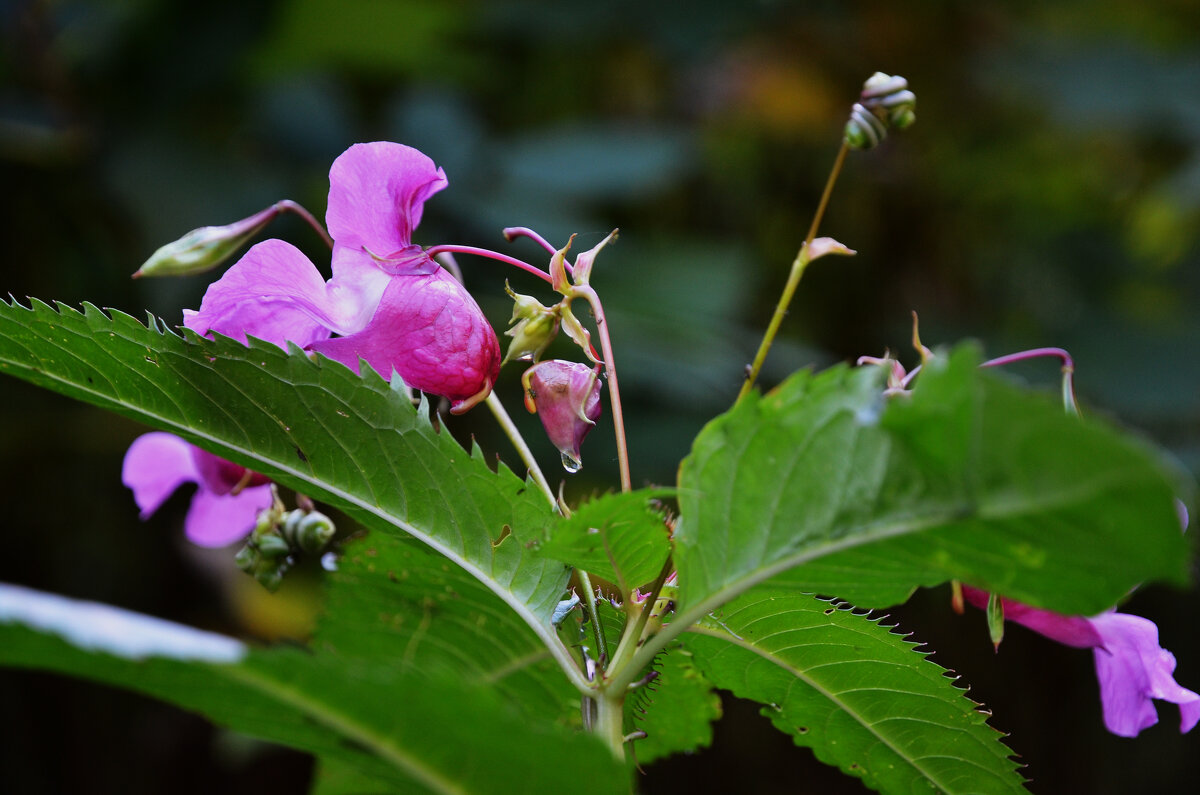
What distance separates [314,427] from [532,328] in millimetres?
104

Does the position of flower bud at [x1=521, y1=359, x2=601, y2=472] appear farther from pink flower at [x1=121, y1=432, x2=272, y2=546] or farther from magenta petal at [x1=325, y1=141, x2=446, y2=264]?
pink flower at [x1=121, y1=432, x2=272, y2=546]

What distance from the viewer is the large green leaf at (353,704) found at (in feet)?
1.02

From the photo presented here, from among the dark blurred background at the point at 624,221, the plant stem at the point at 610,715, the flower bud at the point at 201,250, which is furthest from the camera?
the dark blurred background at the point at 624,221

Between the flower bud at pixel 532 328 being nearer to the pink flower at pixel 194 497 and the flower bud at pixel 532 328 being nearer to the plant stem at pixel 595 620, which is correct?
the plant stem at pixel 595 620

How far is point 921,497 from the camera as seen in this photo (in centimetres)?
35

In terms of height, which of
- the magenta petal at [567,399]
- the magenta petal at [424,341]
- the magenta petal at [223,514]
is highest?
the magenta petal at [424,341]

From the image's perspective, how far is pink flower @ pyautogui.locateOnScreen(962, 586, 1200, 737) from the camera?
1.51ft

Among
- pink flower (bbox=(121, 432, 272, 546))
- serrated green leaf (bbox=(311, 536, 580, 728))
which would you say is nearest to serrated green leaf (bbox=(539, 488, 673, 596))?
serrated green leaf (bbox=(311, 536, 580, 728))

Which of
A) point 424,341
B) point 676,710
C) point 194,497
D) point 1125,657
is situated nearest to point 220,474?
point 194,497

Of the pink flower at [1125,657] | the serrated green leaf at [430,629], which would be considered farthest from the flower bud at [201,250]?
the pink flower at [1125,657]

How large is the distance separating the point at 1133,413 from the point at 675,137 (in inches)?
41.1

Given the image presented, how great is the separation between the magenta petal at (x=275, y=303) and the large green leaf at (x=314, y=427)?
0.07 feet

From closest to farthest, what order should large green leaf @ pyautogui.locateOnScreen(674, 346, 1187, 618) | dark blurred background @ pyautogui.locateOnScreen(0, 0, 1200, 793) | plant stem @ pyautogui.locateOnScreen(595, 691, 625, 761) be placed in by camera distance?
large green leaf @ pyautogui.locateOnScreen(674, 346, 1187, 618) < plant stem @ pyautogui.locateOnScreen(595, 691, 625, 761) < dark blurred background @ pyautogui.locateOnScreen(0, 0, 1200, 793)

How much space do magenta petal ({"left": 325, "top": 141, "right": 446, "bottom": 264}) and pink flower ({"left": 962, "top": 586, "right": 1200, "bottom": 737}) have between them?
0.32 metres
